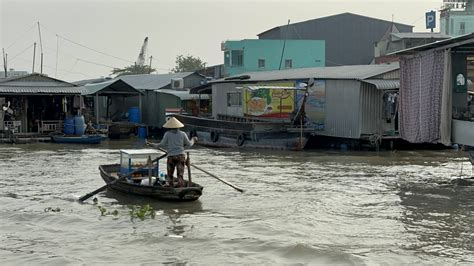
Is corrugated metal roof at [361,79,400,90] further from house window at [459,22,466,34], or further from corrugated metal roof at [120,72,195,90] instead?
house window at [459,22,466,34]

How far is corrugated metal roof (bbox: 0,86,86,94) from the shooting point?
92.1ft

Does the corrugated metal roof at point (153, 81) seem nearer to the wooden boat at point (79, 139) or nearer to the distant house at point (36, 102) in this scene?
the distant house at point (36, 102)

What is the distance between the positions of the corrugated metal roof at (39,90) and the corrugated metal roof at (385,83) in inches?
558

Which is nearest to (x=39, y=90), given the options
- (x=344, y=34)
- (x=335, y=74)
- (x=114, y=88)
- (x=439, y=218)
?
(x=114, y=88)

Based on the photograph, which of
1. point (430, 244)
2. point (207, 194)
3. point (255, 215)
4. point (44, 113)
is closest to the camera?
point (430, 244)

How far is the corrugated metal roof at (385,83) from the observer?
2161 cm

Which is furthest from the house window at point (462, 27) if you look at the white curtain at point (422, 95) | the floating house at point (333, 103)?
the white curtain at point (422, 95)

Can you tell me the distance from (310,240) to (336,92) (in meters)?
14.9

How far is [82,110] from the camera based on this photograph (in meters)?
30.6

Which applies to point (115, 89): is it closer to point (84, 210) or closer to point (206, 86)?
point (206, 86)

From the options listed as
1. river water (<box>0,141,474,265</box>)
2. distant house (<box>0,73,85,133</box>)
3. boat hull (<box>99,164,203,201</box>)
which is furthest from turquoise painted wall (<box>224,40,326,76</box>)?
boat hull (<box>99,164,203,201</box>)

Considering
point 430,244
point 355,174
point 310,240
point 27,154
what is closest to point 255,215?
point 310,240

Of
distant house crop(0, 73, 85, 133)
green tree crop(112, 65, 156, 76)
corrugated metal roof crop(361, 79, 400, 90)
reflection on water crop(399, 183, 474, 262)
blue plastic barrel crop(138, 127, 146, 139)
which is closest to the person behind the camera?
reflection on water crop(399, 183, 474, 262)

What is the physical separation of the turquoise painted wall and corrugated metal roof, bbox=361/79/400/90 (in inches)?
717
